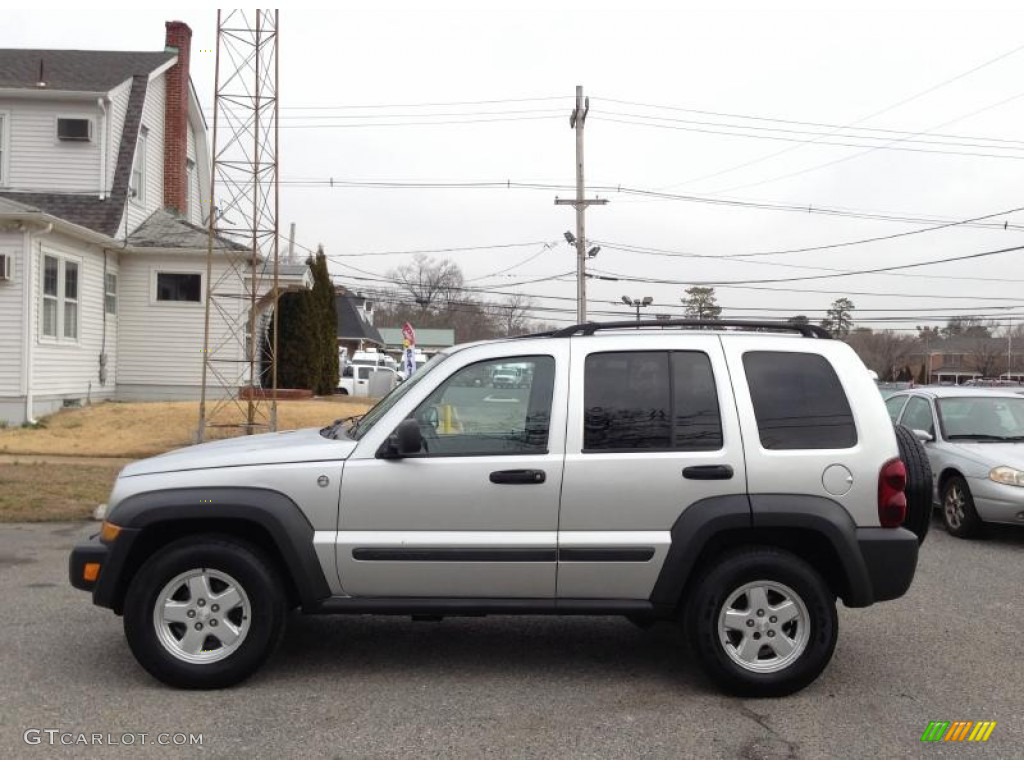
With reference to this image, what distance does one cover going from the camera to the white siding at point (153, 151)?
21.0 meters

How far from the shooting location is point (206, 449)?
5.09 meters

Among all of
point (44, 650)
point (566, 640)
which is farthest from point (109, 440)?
point (566, 640)

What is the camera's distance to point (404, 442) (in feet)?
15.0

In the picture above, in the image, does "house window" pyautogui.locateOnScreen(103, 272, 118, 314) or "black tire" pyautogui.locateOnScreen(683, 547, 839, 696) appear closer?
"black tire" pyautogui.locateOnScreen(683, 547, 839, 696)

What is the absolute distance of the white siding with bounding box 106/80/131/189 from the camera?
63.8 feet

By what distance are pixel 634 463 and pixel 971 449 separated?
620cm

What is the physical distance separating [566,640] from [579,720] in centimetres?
133

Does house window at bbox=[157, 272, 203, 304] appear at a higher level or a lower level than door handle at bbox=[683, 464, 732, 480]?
higher

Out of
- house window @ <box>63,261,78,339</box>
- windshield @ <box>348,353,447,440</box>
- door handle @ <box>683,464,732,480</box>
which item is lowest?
door handle @ <box>683,464,732,480</box>

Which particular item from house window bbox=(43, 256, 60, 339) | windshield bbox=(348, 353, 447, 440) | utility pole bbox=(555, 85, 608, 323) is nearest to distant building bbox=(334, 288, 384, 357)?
utility pole bbox=(555, 85, 608, 323)

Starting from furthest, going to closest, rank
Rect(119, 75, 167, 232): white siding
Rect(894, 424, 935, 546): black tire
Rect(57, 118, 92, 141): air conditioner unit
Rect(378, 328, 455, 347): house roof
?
Rect(378, 328, 455, 347): house roof → Rect(119, 75, 167, 232): white siding → Rect(57, 118, 92, 141): air conditioner unit → Rect(894, 424, 935, 546): black tire

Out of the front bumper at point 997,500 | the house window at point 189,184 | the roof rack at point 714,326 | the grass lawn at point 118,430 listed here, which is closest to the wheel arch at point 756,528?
the roof rack at point 714,326

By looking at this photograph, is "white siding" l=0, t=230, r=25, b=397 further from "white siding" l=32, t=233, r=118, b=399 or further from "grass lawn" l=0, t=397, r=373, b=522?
"grass lawn" l=0, t=397, r=373, b=522

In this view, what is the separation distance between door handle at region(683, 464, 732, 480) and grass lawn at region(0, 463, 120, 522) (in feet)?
24.0
